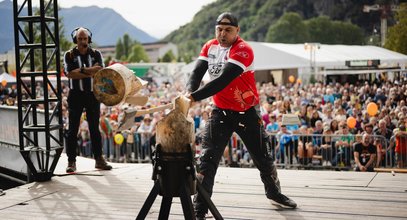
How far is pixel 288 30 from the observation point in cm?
12638

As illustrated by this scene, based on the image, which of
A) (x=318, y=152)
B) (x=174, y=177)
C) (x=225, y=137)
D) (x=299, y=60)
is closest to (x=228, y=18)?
(x=225, y=137)

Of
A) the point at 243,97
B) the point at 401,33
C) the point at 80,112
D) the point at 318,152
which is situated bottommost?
the point at 318,152

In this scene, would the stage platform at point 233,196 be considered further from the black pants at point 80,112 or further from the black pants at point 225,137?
the black pants at point 225,137

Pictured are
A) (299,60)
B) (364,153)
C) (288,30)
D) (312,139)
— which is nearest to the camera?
(364,153)

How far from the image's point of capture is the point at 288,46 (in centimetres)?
4134

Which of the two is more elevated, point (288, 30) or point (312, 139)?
point (288, 30)

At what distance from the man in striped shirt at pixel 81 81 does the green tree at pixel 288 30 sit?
121 meters

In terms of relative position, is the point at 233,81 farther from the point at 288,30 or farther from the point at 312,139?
the point at 288,30

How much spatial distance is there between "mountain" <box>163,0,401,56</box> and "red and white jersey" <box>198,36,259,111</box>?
13379 cm

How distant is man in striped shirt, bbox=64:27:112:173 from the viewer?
7012mm

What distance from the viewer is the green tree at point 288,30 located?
Answer: 413 feet

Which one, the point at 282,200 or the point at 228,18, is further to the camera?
the point at 282,200

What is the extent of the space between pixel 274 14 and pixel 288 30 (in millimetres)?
26541

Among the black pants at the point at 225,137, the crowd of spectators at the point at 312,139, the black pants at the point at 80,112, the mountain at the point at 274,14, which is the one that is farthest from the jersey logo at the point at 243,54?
the mountain at the point at 274,14
